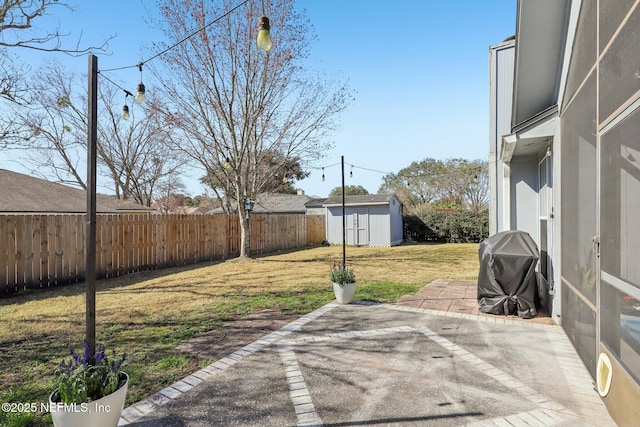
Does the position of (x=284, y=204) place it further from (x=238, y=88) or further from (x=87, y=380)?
(x=87, y=380)

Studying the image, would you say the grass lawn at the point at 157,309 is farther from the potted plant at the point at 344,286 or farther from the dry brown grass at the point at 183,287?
the potted plant at the point at 344,286

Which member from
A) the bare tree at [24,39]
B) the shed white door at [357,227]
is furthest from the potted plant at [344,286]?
the shed white door at [357,227]

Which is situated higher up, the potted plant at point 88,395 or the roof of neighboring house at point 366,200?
the roof of neighboring house at point 366,200

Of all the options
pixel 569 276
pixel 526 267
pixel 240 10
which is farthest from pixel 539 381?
pixel 240 10

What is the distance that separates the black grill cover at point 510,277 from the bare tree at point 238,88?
863cm

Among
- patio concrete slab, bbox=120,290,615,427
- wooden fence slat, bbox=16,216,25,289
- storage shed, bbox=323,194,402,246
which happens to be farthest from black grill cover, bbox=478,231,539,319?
storage shed, bbox=323,194,402,246

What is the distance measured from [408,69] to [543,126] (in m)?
5.57

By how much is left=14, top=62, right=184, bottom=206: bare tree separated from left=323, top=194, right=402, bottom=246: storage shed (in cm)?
864

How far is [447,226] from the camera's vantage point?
60.9 ft

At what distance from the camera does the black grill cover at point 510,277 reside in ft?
15.2

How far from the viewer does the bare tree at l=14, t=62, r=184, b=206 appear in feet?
52.9

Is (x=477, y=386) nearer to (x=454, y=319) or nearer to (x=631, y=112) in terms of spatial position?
(x=454, y=319)

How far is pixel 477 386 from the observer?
2.76 metres

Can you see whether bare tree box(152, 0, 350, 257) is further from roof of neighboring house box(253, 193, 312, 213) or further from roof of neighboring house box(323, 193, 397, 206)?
roof of neighboring house box(253, 193, 312, 213)
